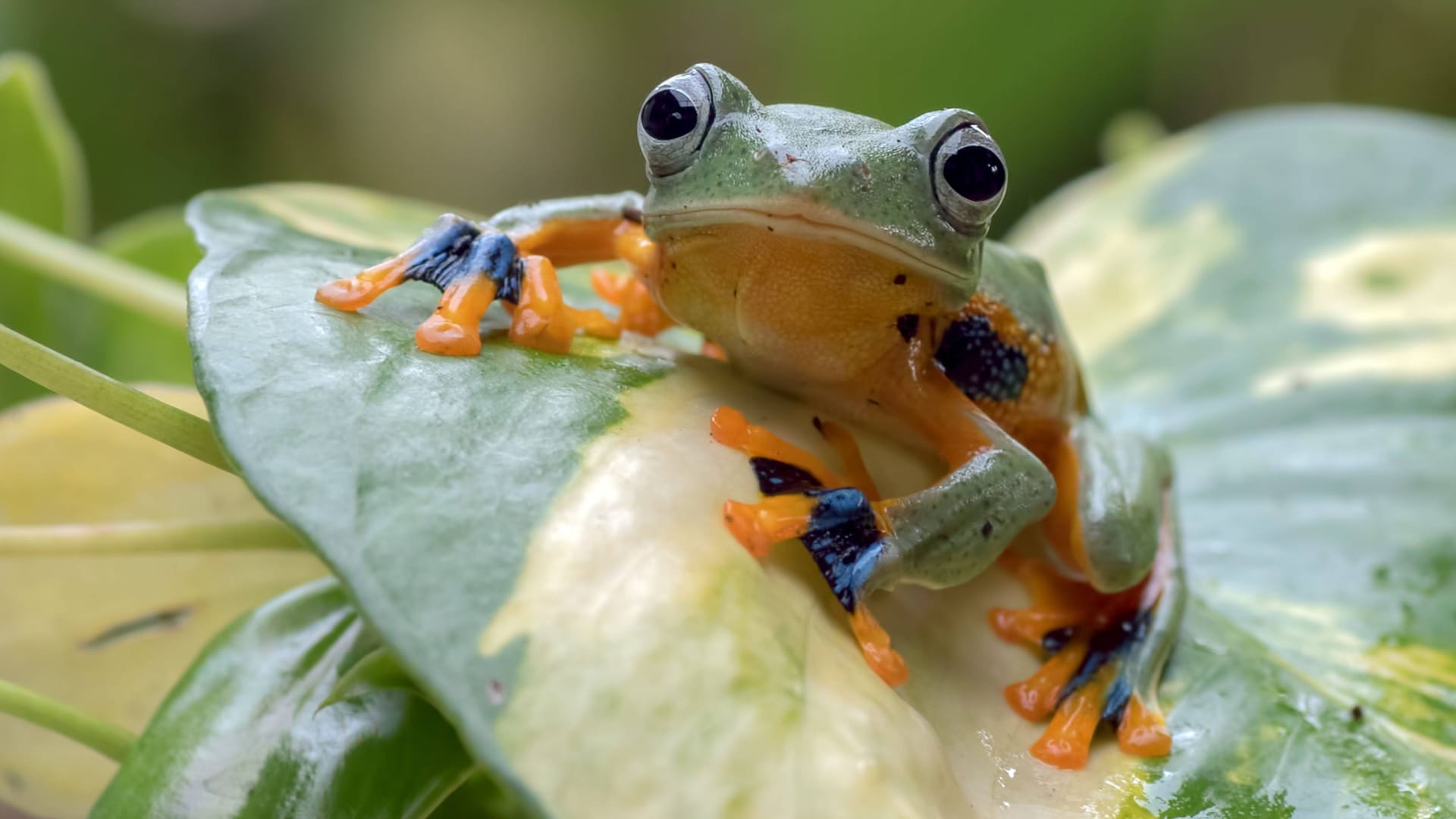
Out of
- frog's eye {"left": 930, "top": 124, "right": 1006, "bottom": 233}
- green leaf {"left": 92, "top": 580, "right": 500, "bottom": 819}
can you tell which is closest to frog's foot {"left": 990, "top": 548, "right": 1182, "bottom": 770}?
frog's eye {"left": 930, "top": 124, "right": 1006, "bottom": 233}

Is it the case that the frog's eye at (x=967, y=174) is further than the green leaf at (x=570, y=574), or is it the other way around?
the frog's eye at (x=967, y=174)

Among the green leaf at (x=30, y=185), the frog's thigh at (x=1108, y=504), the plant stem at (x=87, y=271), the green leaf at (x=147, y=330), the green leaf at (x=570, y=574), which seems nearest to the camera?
the green leaf at (x=570, y=574)

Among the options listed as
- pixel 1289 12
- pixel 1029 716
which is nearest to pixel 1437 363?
pixel 1029 716

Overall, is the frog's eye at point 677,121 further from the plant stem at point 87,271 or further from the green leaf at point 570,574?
the plant stem at point 87,271

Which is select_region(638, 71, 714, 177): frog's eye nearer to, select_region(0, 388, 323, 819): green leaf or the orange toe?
the orange toe

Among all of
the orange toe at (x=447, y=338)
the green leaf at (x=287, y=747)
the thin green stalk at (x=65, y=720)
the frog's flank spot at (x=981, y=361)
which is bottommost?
the thin green stalk at (x=65, y=720)

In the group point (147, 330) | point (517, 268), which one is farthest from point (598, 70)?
point (517, 268)

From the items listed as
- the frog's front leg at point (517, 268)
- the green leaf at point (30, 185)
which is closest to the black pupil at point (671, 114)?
the frog's front leg at point (517, 268)

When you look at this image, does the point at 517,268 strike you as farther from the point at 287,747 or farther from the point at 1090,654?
the point at 1090,654
